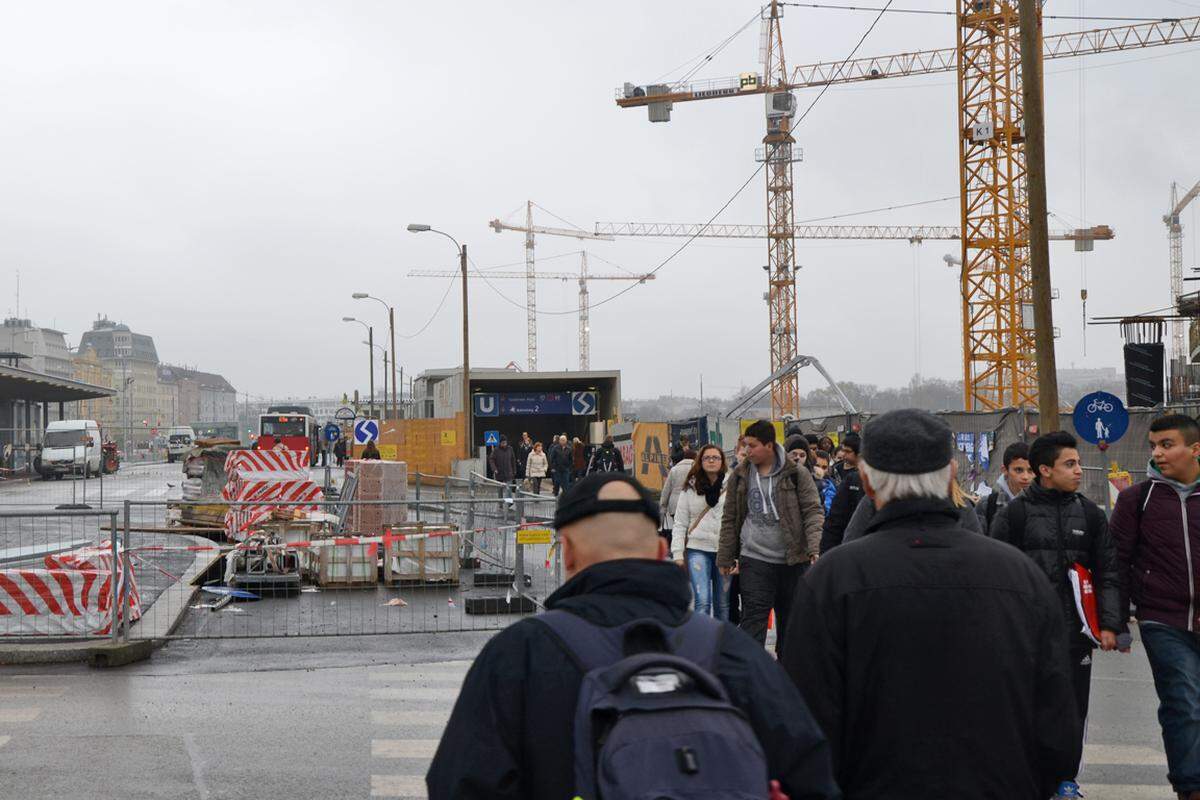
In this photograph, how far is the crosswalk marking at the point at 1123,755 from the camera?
7.23m

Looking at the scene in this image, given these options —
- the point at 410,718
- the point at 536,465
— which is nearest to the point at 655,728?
the point at 410,718

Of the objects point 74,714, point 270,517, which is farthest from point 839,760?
point 270,517

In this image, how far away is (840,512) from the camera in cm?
806

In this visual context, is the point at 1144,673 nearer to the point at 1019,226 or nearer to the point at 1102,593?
the point at 1102,593

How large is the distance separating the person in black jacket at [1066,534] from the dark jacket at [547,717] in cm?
418

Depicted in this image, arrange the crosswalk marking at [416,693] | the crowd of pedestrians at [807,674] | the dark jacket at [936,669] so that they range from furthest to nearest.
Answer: the crosswalk marking at [416,693] < the dark jacket at [936,669] < the crowd of pedestrians at [807,674]

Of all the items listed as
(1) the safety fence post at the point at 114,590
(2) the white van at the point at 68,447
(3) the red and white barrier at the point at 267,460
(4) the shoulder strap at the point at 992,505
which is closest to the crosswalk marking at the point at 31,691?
(1) the safety fence post at the point at 114,590

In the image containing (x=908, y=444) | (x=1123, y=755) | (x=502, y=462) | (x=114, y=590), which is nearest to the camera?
(x=908, y=444)

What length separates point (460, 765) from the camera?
2.37 metres

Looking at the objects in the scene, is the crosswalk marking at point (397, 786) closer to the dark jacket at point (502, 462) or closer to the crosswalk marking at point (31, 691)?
the crosswalk marking at point (31, 691)

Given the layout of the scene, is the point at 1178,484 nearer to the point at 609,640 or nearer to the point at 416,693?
the point at 609,640

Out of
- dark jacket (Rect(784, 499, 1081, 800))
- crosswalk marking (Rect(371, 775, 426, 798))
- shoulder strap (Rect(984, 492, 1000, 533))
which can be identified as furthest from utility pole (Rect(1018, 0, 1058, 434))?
dark jacket (Rect(784, 499, 1081, 800))

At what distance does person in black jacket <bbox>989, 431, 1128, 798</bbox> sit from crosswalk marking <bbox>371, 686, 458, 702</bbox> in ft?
14.7

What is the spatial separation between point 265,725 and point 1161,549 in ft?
18.3
